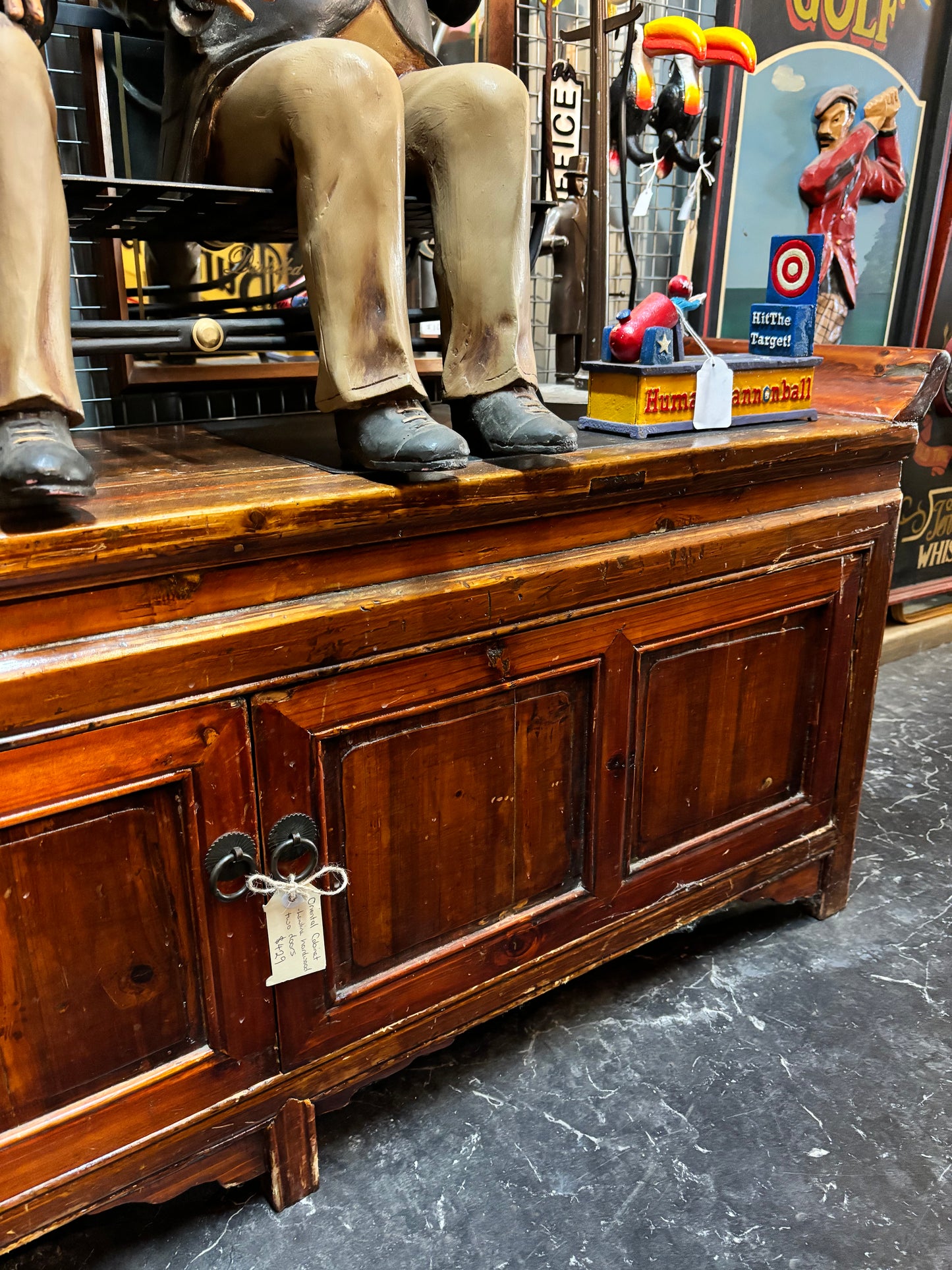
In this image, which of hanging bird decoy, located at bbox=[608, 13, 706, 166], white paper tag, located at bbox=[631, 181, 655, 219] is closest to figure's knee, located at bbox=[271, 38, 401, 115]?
hanging bird decoy, located at bbox=[608, 13, 706, 166]

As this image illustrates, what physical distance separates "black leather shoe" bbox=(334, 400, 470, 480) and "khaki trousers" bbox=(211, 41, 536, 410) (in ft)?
0.08

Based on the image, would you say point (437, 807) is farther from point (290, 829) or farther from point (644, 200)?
point (644, 200)

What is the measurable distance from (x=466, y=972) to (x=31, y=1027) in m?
0.50

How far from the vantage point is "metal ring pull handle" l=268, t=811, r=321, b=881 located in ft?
3.06

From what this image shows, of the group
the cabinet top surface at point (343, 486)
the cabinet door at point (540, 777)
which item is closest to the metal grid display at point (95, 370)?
the cabinet top surface at point (343, 486)

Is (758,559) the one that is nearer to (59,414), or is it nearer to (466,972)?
(466,972)

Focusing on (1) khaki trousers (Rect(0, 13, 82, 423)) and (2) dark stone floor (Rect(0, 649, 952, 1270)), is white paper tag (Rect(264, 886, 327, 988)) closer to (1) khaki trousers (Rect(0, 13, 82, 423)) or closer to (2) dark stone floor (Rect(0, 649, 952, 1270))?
(2) dark stone floor (Rect(0, 649, 952, 1270))

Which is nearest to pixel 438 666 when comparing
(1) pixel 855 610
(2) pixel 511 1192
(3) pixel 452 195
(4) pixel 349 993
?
(4) pixel 349 993

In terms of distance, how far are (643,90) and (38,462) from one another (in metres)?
1.59

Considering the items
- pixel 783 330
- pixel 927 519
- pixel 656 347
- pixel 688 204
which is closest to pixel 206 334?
pixel 656 347

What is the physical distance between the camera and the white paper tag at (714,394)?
125 centimetres

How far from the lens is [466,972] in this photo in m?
1.14

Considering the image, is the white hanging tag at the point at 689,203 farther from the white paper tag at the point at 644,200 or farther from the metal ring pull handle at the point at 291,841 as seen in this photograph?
the metal ring pull handle at the point at 291,841

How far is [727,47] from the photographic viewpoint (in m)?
1.70
